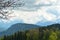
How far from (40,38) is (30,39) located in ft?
18.2

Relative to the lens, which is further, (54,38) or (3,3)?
(54,38)

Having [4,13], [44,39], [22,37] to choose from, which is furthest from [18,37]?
[4,13]

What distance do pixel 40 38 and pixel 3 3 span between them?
11477 centimetres

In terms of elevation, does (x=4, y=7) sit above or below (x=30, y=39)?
above

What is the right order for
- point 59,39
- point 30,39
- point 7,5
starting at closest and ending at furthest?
point 7,5, point 59,39, point 30,39

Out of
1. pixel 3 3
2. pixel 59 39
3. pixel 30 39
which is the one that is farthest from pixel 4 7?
pixel 30 39

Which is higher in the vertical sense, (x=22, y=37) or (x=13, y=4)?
(x=13, y=4)

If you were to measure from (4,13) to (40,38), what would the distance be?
4512 inches

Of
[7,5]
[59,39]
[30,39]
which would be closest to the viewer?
[7,5]

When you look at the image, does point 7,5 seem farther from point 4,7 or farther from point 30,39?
point 30,39

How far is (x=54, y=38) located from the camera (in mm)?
111188

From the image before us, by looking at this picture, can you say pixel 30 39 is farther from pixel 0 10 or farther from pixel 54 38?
pixel 0 10

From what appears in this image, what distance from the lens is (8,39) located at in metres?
115

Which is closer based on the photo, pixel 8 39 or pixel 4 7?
pixel 4 7
